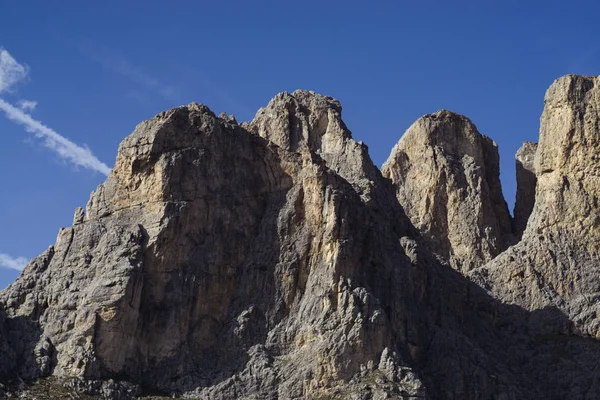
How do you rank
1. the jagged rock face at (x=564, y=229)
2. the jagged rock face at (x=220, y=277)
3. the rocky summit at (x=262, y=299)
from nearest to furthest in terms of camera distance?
the rocky summit at (x=262, y=299)
the jagged rock face at (x=220, y=277)
the jagged rock face at (x=564, y=229)

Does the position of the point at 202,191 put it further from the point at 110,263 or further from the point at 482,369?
the point at 482,369

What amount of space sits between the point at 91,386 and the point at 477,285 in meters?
54.1

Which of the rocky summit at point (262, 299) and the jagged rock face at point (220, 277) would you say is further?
the jagged rock face at point (220, 277)

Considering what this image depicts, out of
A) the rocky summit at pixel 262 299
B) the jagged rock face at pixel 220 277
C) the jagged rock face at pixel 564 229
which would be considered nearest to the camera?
the rocky summit at pixel 262 299

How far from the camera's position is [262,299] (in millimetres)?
163500

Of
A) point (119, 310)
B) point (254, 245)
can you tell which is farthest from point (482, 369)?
point (119, 310)

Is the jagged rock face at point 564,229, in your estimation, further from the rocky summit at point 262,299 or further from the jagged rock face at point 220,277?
the jagged rock face at point 220,277

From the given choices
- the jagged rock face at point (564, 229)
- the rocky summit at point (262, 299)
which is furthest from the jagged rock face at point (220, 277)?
the jagged rock face at point (564, 229)

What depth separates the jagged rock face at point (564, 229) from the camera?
607 ft

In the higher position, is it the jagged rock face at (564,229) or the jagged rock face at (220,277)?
the jagged rock face at (564,229)

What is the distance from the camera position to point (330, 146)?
634 feet

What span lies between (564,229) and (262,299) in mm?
44056

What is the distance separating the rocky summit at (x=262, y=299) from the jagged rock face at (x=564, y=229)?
354mm

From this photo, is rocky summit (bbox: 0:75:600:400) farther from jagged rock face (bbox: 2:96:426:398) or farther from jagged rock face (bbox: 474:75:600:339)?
jagged rock face (bbox: 474:75:600:339)
